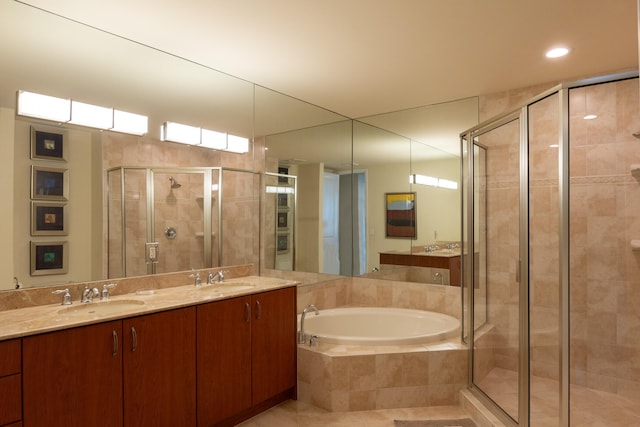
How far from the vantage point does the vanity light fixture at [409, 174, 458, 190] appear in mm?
3827

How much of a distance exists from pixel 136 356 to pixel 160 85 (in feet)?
5.95

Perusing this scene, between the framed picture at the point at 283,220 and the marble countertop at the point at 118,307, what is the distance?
76cm

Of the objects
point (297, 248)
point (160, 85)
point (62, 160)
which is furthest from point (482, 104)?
point (62, 160)

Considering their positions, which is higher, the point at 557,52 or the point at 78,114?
the point at 557,52

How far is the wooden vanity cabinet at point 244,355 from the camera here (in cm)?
234

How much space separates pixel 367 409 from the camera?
278 cm

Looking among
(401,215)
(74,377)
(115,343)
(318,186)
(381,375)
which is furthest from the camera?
(401,215)

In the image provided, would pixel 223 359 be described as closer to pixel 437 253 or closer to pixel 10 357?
pixel 10 357

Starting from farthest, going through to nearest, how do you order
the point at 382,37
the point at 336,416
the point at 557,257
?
the point at 336,416
the point at 382,37
the point at 557,257

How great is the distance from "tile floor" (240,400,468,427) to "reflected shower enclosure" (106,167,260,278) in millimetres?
1152

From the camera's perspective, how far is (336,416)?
270cm

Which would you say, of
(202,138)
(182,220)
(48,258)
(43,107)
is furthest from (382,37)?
(48,258)

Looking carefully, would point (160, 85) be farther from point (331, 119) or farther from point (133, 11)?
point (331, 119)

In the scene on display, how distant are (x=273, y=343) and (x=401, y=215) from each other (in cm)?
214
